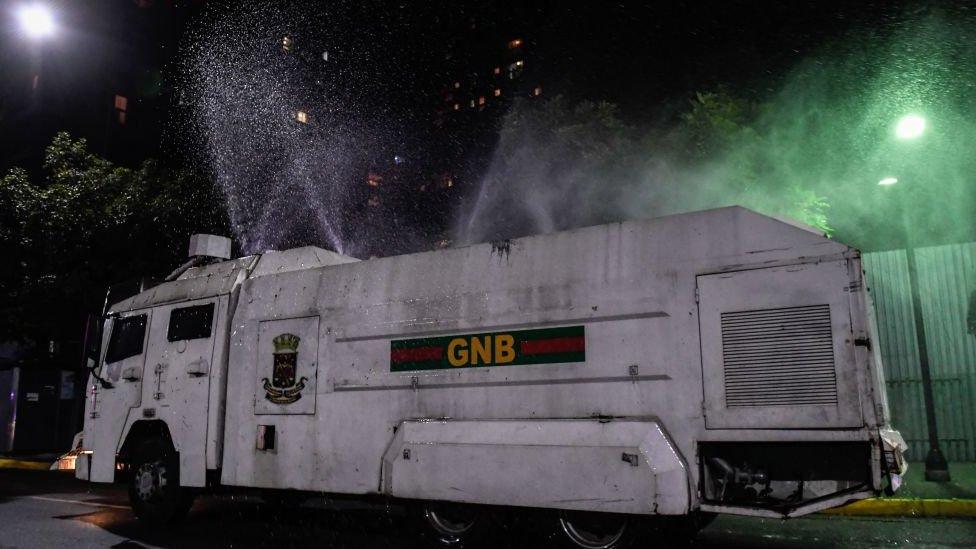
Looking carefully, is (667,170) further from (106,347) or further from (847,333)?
(106,347)

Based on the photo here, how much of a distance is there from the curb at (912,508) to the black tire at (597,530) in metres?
4.18

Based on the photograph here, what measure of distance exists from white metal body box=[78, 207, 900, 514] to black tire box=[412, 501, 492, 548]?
1.29 ft

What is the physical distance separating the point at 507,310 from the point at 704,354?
177cm

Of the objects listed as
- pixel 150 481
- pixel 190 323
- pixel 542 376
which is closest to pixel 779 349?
pixel 542 376

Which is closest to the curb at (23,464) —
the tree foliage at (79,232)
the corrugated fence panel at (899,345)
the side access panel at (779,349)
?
the tree foliage at (79,232)

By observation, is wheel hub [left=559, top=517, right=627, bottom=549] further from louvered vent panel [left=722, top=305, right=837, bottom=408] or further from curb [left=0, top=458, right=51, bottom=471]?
curb [left=0, top=458, right=51, bottom=471]

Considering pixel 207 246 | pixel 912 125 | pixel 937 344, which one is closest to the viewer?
pixel 207 246

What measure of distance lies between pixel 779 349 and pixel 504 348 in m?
2.26

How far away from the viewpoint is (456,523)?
625cm

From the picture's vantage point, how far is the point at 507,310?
19.7 ft

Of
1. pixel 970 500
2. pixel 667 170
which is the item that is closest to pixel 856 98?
pixel 667 170

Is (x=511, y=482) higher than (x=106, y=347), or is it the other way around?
(x=106, y=347)

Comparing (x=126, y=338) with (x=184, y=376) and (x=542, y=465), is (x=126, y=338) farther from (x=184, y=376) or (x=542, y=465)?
(x=542, y=465)

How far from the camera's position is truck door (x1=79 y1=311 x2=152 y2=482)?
8398 mm
